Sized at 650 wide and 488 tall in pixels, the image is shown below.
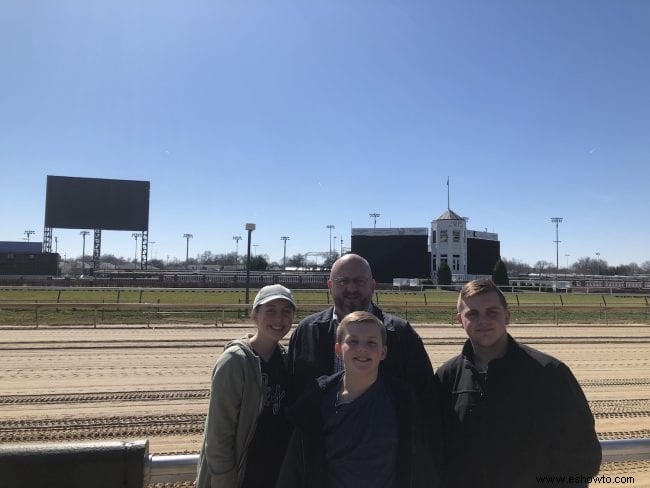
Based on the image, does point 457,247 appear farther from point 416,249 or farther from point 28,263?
point 28,263

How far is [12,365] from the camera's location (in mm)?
10156

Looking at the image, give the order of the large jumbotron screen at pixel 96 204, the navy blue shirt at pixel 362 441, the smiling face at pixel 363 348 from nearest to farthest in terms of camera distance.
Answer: the navy blue shirt at pixel 362 441 → the smiling face at pixel 363 348 → the large jumbotron screen at pixel 96 204

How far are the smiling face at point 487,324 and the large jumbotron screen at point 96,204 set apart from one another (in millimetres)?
76899

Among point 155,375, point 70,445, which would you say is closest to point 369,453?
point 70,445

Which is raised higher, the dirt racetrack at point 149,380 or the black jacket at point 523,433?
the black jacket at point 523,433

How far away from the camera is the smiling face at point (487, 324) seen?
2336 millimetres

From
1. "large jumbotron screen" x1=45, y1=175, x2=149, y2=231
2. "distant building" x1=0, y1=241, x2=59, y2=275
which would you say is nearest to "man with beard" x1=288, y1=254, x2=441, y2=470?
"large jumbotron screen" x1=45, y1=175, x2=149, y2=231

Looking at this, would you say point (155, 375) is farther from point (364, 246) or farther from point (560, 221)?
point (560, 221)

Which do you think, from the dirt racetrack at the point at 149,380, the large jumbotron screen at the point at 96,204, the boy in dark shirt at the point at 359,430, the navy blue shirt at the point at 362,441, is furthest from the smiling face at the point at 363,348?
the large jumbotron screen at the point at 96,204

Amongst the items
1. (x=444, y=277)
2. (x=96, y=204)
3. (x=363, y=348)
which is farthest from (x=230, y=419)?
(x=96, y=204)

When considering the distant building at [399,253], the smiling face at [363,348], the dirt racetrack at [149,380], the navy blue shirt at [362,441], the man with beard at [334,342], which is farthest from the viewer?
the distant building at [399,253]

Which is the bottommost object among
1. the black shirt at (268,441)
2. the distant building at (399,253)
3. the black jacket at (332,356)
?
the black shirt at (268,441)

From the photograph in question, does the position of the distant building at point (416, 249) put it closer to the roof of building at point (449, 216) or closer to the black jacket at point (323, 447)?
the roof of building at point (449, 216)

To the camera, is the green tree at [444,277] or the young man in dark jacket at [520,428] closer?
the young man in dark jacket at [520,428]
